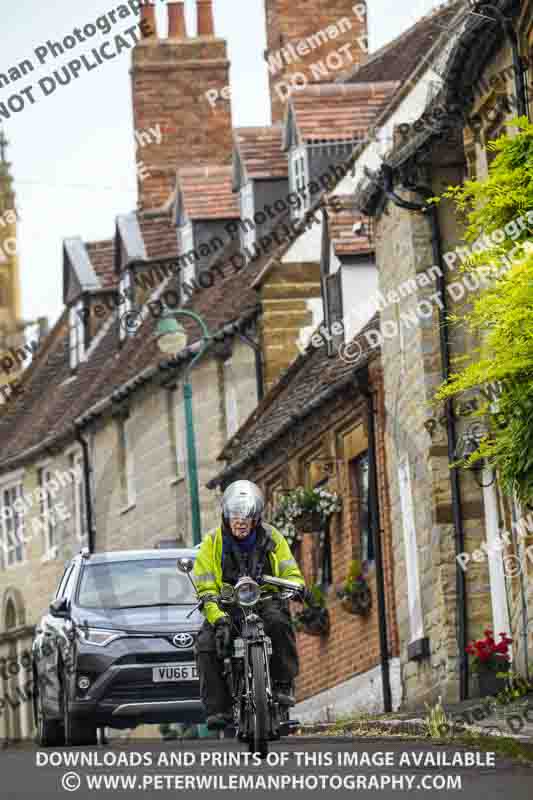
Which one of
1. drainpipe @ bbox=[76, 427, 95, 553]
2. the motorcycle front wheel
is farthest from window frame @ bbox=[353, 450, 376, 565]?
drainpipe @ bbox=[76, 427, 95, 553]

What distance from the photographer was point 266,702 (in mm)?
13453

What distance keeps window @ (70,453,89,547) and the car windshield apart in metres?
28.0

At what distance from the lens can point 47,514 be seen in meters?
52.9

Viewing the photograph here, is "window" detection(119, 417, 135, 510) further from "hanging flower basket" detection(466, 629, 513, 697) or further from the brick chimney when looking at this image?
"hanging flower basket" detection(466, 629, 513, 697)

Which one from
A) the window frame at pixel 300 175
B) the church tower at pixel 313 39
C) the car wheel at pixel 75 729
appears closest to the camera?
the car wheel at pixel 75 729

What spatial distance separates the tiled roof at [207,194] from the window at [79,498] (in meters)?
7.45

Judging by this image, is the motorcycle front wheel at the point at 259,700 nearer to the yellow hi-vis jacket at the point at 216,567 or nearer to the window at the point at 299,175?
the yellow hi-vis jacket at the point at 216,567

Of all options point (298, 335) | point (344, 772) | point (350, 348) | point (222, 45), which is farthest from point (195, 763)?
point (222, 45)

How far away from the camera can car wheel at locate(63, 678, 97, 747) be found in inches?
770

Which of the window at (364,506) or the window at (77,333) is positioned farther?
the window at (77,333)

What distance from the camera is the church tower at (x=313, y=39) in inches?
1725

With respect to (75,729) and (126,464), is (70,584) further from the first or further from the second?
(126,464)

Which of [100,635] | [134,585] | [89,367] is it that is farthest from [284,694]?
[89,367]

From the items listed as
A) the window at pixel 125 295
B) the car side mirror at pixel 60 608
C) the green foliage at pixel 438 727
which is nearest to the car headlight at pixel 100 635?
the car side mirror at pixel 60 608
